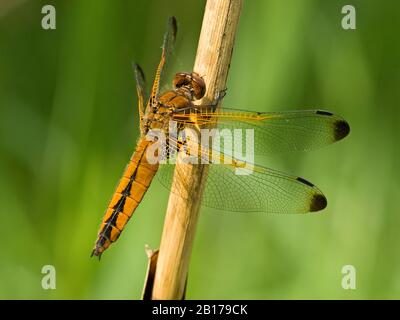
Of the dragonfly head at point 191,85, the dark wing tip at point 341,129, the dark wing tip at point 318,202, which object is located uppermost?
the dragonfly head at point 191,85

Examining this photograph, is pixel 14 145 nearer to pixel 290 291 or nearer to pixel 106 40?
pixel 106 40

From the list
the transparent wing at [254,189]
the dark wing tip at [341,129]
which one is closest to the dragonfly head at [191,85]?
the transparent wing at [254,189]

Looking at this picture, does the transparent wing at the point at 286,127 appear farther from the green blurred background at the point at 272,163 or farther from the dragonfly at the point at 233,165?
the green blurred background at the point at 272,163

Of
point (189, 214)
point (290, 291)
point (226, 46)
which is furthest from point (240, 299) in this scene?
point (226, 46)

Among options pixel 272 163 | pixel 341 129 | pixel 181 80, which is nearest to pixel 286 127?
A: pixel 341 129

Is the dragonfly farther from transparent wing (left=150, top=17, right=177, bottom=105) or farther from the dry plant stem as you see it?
the dry plant stem

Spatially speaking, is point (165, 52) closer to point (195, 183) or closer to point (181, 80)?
point (181, 80)

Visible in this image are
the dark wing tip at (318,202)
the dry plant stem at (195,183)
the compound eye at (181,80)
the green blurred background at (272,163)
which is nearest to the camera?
the dry plant stem at (195,183)

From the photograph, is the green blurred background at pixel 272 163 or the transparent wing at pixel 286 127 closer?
the transparent wing at pixel 286 127
